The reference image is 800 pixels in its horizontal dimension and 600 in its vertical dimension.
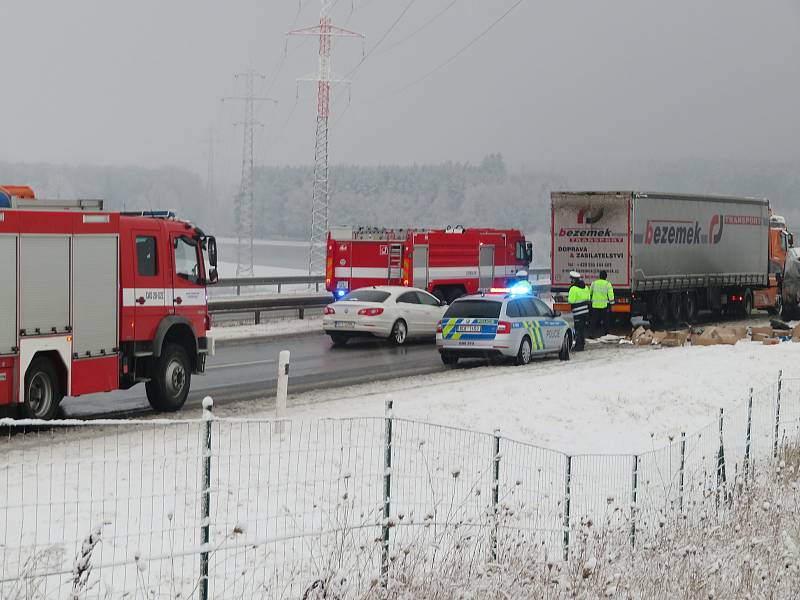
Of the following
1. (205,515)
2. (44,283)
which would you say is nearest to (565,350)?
(44,283)

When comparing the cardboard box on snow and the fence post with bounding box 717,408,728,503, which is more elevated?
the cardboard box on snow

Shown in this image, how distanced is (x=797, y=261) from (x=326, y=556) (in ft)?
115

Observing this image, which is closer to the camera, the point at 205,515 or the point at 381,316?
the point at 205,515

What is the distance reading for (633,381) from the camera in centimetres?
2220

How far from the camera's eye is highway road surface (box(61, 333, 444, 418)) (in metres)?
19.1

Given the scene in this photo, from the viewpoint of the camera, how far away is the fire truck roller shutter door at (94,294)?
1595 centimetres

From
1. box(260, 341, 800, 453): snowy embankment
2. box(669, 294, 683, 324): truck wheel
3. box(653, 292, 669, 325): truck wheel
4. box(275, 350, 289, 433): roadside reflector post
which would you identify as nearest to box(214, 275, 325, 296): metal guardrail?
box(653, 292, 669, 325): truck wheel

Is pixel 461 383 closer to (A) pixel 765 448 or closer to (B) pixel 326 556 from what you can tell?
(A) pixel 765 448

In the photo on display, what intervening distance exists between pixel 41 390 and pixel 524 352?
12.1 m

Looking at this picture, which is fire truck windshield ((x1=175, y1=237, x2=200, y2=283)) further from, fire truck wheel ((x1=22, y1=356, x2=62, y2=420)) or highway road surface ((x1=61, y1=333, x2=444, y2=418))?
fire truck wheel ((x1=22, y1=356, x2=62, y2=420))

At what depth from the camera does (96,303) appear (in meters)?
16.3

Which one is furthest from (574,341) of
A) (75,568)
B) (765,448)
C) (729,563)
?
(75,568)

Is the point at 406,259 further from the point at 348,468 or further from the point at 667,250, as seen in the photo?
the point at 348,468

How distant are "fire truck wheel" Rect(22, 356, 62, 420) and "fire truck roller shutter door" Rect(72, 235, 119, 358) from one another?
0.44 m
